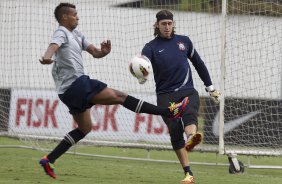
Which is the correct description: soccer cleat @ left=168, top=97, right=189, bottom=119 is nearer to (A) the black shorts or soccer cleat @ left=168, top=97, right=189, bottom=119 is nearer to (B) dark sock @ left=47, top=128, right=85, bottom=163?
(A) the black shorts

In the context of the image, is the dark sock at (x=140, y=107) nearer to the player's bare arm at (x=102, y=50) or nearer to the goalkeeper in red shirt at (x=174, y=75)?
the goalkeeper in red shirt at (x=174, y=75)

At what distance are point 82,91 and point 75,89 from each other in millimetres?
85

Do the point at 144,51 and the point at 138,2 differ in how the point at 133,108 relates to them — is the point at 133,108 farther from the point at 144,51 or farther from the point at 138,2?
the point at 138,2

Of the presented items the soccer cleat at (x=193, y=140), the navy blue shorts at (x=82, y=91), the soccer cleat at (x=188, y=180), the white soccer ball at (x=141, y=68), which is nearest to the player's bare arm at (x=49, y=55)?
the navy blue shorts at (x=82, y=91)

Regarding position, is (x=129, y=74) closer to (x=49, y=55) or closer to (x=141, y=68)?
(x=141, y=68)

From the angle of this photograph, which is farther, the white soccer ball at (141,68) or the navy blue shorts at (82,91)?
the white soccer ball at (141,68)

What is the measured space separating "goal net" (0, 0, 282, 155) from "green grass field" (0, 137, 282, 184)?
1.17ft

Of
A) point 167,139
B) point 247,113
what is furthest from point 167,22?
point 167,139

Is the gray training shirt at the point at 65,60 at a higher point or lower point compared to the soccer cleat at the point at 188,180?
higher

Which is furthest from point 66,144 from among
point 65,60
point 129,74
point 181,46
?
point 129,74

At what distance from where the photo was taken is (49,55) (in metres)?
9.85

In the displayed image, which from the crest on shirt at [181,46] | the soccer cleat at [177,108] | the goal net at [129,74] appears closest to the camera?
the soccer cleat at [177,108]

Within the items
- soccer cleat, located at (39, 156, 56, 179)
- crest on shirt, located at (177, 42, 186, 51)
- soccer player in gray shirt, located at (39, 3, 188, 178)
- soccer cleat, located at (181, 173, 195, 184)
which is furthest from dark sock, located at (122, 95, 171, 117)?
soccer cleat, located at (39, 156, 56, 179)

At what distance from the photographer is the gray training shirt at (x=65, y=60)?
1023cm
